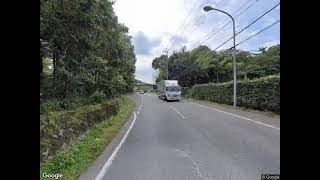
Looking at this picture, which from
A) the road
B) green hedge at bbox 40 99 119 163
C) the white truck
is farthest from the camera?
the white truck

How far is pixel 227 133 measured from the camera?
15867mm

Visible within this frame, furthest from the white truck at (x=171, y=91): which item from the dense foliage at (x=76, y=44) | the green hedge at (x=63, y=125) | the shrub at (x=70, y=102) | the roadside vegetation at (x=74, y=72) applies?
the dense foliage at (x=76, y=44)

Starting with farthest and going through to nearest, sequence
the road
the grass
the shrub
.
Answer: the shrub < the road < the grass

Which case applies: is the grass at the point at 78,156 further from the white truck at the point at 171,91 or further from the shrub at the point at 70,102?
the white truck at the point at 171,91

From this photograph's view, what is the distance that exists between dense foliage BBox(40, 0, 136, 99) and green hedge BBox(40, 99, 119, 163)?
0.87 meters

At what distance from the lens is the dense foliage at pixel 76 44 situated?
1071 centimetres

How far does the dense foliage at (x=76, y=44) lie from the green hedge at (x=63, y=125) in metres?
0.87

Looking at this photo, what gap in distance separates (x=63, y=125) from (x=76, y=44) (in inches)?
153

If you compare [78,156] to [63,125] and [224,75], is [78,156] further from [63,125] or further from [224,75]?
[224,75]

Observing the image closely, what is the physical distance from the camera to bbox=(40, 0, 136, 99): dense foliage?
1071 cm

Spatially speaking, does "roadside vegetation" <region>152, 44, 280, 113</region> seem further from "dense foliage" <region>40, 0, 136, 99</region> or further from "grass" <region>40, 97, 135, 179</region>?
"grass" <region>40, 97, 135, 179</region>

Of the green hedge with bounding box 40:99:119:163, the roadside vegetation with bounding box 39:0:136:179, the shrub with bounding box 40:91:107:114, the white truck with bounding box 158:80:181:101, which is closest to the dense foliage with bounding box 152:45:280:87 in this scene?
the white truck with bounding box 158:80:181:101

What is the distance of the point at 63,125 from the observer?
1032 cm
